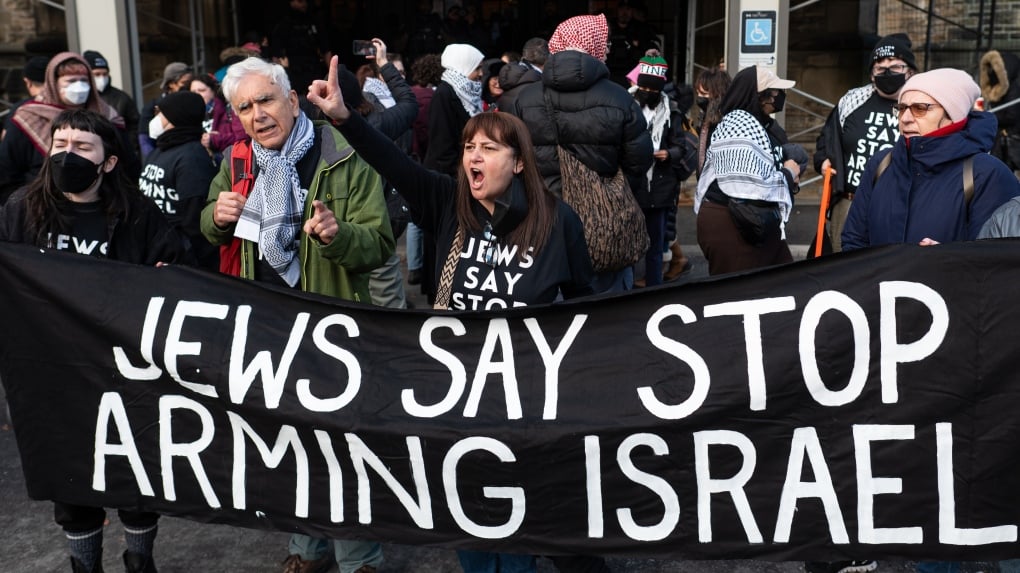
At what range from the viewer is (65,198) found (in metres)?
3.82

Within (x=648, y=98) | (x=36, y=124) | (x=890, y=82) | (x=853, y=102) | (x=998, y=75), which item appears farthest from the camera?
(x=998, y=75)

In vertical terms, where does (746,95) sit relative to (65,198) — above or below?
above

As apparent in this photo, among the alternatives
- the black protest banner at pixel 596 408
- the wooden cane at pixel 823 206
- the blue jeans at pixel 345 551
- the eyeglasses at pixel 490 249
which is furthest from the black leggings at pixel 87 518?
the wooden cane at pixel 823 206

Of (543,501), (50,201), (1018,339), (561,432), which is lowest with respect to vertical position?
(543,501)

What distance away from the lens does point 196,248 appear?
520 cm

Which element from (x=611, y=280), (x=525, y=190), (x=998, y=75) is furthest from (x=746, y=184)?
(x=998, y=75)

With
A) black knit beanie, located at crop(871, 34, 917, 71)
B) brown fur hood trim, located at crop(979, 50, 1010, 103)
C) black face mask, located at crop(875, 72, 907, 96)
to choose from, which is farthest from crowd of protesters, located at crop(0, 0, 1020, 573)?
brown fur hood trim, located at crop(979, 50, 1010, 103)

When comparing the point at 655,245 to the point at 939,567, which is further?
the point at 655,245

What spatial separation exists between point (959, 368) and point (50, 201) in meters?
2.91

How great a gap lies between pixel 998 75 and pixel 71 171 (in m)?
9.49

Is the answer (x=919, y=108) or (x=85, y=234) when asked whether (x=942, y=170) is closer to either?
→ (x=919, y=108)

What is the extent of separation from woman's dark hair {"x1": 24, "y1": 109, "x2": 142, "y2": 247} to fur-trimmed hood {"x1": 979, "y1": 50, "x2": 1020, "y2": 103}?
30.3 feet

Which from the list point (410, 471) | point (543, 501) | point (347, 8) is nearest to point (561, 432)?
point (543, 501)

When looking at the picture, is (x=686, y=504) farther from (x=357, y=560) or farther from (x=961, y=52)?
(x=961, y=52)
